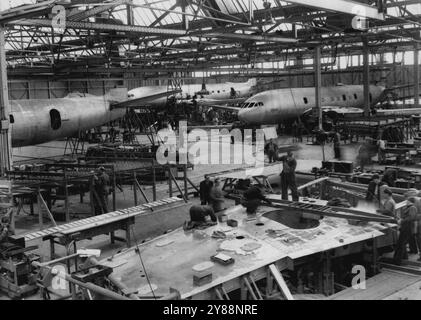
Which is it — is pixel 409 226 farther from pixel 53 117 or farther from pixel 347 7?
pixel 53 117

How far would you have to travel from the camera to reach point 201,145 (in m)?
32.5

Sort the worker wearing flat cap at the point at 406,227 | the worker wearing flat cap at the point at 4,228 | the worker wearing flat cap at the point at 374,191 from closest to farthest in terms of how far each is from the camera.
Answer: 1. the worker wearing flat cap at the point at 4,228
2. the worker wearing flat cap at the point at 406,227
3. the worker wearing flat cap at the point at 374,191

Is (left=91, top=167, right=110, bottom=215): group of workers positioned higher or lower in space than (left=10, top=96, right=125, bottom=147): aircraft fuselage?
lower

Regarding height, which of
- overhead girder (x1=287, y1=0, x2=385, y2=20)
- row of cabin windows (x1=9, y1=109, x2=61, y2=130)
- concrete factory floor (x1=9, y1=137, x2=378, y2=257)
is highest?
overhead girder (x1=287, y1=0, x2=385, y2=20)

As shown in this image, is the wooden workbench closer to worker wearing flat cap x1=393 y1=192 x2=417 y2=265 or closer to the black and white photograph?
the black and white photograph

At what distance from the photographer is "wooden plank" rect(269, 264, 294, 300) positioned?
27.8 ft

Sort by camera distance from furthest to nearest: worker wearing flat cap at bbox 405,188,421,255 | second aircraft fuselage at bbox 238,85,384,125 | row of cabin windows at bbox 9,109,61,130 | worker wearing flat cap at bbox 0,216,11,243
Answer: second aircraft fuselage at bbox 238,85,384,125 < row of cabin windows at bbox 9,109,61,130 < worker wearing flat cap at bbox 405,188,421,255 < worker wearing flat cap at bbox 0,216,11,243

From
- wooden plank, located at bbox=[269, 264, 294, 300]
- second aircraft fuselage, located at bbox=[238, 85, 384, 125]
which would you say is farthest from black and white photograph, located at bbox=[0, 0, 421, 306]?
second aircraft fuselage, located at bbox=[238, 85, 384, 125]

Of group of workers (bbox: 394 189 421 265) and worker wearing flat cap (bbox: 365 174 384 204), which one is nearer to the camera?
group of workers (bbox: 394 189 421 265)

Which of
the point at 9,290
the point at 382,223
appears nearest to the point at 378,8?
the point at 382,223

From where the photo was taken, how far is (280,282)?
8680 mm

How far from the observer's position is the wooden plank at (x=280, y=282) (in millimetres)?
8469

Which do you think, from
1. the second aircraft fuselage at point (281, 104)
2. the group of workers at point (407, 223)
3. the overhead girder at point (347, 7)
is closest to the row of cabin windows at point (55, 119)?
the second aircraft fuselage at point (281, 104)

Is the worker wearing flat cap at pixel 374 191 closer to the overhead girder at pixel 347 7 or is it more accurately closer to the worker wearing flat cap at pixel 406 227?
the worker wearing flat cap at pixel 406 227
